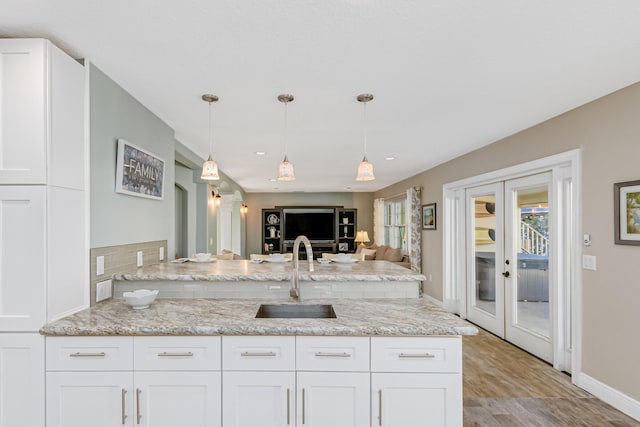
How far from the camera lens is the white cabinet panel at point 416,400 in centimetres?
174

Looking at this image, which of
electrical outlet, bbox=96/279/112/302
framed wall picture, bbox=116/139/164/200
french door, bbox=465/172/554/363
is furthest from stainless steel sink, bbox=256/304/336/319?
french door, bbox=465/172/554/363

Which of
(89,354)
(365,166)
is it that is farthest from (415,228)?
(89,354)

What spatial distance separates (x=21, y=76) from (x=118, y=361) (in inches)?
58.5

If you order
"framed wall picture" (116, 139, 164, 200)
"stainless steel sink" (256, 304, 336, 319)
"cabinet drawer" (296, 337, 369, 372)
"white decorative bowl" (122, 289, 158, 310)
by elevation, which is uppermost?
"framed wall picture" (116, 139, 164, 200)

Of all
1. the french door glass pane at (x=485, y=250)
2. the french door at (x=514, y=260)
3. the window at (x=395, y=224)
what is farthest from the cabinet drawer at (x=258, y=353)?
the window at (x=395, y=224)

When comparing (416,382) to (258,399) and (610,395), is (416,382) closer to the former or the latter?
(258,399)

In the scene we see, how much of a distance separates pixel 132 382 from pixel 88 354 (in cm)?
26

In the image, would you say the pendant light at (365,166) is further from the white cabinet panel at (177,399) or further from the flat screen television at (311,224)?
the flat screen television at (311,224)

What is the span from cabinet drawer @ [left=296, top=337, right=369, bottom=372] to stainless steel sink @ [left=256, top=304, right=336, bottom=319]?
509 mm

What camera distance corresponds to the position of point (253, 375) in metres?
1.74

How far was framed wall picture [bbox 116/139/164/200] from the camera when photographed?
92.4 inches

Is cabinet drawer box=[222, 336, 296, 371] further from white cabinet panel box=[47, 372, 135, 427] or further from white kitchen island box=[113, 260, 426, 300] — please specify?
white kitchen island box=[113, 260, 426, 300]

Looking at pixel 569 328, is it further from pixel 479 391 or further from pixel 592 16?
pixel 592 16

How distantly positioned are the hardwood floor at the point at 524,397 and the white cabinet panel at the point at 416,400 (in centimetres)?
90
